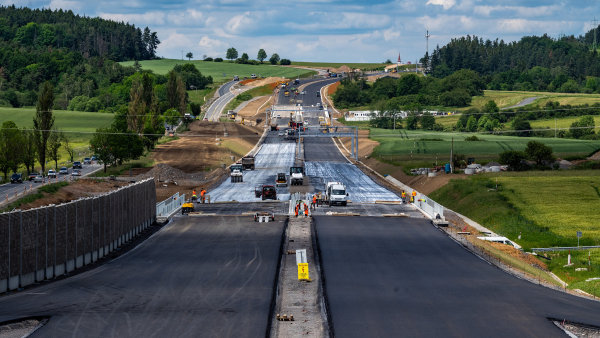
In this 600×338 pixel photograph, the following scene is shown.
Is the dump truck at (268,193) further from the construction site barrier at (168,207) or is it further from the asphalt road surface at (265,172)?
the construction site barrier at (168,207)

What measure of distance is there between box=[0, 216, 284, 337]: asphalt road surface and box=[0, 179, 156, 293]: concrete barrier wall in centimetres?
107

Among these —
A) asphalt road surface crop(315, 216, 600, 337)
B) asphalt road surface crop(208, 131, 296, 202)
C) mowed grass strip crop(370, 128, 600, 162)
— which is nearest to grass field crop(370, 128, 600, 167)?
mowed grass strip crop(370, 128, 600, 162)

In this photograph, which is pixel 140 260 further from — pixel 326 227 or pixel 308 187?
pixel 308 187

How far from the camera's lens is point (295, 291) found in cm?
3822

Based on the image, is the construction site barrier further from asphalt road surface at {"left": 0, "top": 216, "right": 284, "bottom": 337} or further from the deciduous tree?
the deciduous tree

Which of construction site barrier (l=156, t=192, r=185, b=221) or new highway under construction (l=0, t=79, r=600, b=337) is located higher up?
new highway under construction (l=0, t=79, r=600, b=337)

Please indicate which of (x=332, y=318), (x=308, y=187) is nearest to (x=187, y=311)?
(x=332, y=318)

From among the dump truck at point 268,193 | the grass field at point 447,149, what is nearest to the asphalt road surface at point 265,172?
the dump truck at point 268,193

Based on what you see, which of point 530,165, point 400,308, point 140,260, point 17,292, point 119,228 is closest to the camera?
point 400,308

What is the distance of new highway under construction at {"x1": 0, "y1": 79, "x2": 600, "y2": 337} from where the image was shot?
3122cm

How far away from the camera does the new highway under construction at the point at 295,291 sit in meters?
31.2

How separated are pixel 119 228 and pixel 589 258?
3406 centimetres

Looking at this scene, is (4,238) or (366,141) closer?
(4,238)

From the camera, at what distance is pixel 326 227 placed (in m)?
62.5
